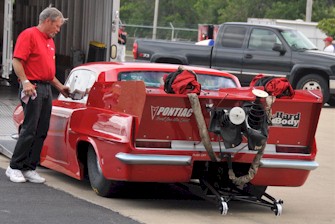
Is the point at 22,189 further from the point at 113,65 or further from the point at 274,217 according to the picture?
the point at 274,217

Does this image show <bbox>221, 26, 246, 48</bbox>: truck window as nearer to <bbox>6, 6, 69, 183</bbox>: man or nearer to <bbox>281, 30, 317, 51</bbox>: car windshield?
<bbox>281, 30, 317, 51</bbox>: car windshield

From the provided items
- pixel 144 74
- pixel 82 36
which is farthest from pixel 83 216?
pixel 82 36

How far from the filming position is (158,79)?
32.6 feet

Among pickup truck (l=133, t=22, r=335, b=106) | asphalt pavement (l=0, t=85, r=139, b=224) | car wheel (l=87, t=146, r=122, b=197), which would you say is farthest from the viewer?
pickup truck (l=133, t=22, r=335, b=106)

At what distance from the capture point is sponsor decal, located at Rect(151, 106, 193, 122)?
28.1 ft

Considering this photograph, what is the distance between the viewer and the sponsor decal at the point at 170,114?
8.57 metres

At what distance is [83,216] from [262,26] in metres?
15.6

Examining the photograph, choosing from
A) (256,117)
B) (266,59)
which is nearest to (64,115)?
(256,117)

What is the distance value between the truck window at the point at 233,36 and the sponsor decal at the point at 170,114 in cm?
1469

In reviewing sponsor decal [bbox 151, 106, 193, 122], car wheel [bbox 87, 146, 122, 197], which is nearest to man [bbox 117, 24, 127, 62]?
car wheel [bbox 87, 146, 122, 197]

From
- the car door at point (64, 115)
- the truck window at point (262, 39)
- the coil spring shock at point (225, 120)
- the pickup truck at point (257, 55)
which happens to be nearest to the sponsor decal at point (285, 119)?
the coil spring shock at point (225, 120)

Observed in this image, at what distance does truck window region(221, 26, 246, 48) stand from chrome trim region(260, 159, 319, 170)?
1424cm

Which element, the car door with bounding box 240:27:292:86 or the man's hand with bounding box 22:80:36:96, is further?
the car door with bounding box 240:27:292:86

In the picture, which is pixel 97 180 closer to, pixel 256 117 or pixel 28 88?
pixel 28 88
